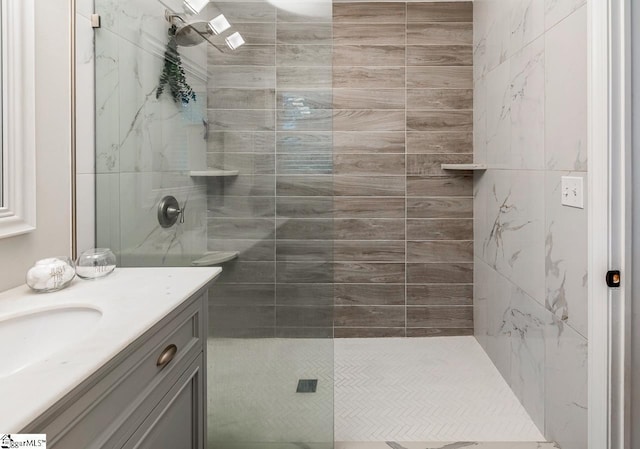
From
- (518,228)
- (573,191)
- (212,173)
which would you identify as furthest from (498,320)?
(212,173)

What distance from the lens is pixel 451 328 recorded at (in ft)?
10.3

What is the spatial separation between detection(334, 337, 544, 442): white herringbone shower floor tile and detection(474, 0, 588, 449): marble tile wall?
0.12 metres

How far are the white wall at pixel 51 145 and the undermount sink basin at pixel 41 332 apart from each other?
334 mm

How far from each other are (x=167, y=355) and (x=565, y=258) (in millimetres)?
1529

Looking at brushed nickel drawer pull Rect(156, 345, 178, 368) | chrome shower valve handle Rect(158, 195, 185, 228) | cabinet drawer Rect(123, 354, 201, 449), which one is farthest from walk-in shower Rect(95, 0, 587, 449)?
brushed nickel drawer pull Rect(156, 345, 178, 368)

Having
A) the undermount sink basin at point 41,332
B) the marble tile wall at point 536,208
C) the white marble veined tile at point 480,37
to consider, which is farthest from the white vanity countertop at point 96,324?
the white marble veined tile at point 480,37

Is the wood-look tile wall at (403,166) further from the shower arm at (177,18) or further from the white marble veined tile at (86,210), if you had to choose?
the white marble veined tile at (86,210)

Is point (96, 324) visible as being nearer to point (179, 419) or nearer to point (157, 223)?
point (179, 419)

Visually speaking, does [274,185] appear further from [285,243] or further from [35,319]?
[35,319]

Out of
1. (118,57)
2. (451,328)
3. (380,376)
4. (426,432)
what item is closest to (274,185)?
(118,57)

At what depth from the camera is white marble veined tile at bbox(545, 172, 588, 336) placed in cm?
156

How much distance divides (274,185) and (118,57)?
766mm

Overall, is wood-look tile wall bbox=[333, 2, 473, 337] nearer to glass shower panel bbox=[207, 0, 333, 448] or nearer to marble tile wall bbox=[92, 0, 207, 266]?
glass shower panel bbox=[207, 0, 333, 448]

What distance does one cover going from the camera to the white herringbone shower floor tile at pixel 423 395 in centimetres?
194
